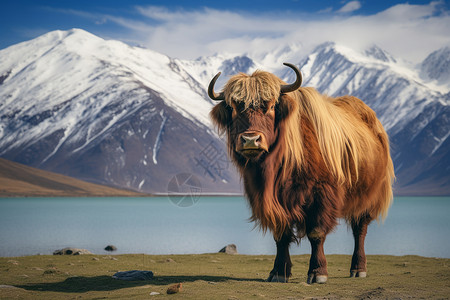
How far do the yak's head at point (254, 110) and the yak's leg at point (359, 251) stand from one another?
12.3 ft

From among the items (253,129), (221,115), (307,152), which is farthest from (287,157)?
(221,115)

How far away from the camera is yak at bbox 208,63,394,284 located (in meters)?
9.38

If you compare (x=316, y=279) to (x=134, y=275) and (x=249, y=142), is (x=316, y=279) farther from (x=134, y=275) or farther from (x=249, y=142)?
(x=134, y=275)

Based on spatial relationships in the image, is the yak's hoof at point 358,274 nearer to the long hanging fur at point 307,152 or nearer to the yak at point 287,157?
the long hanging fur at point 307,152

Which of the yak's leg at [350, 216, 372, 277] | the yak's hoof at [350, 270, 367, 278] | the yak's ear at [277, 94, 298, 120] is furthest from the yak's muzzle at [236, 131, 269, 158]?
the yak's hoof at [350, 270, 367, 278]

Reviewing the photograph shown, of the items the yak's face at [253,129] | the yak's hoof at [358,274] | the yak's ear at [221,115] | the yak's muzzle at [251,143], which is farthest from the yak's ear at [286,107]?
the yak's hoof at [358,274]

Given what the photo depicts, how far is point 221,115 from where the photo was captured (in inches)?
389

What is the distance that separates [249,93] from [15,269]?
23.9 ft

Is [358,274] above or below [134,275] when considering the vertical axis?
above

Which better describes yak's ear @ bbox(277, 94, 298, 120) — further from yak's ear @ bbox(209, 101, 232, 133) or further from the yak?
yak's ear @ bbox(209, 101, 232, 133)

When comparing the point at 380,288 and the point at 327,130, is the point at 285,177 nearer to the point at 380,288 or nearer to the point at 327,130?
the point at 327,130

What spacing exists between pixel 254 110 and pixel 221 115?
0.83 metres

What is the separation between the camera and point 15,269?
12836 mm

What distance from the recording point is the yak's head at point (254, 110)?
8.99 m
